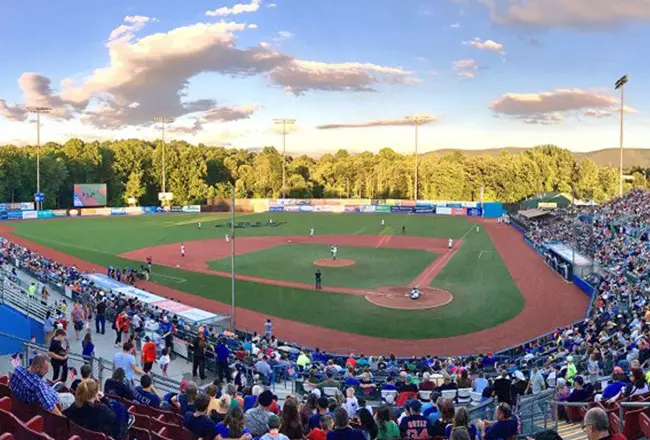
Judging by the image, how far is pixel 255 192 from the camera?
116m

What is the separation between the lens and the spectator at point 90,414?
6.07 m

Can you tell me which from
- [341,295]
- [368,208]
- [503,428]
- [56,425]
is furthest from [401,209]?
[56,425]

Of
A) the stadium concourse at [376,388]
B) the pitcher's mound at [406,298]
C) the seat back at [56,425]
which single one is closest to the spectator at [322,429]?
the stadium concourse at [376,388]

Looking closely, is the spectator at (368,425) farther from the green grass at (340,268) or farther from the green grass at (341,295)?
the green grass at (340,268)

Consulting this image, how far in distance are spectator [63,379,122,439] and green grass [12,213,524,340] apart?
18838 mm

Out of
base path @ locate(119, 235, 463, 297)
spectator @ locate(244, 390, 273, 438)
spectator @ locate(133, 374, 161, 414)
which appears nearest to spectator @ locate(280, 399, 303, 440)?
spectator @ locate(244, 390, 273, 438)

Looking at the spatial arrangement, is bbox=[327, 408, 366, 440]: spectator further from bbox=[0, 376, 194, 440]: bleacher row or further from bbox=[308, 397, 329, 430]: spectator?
bbox=[0, 376, 194, 440]: bleacher row

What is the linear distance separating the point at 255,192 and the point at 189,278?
3167 inches

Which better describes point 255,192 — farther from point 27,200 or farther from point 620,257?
point 620,257

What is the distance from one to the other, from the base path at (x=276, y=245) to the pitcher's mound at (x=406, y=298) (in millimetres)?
714

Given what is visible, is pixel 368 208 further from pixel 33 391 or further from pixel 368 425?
pixel 33 391

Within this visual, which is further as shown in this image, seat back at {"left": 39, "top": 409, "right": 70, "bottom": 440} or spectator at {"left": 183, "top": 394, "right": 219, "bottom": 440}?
seat back at {"left": 39, "top": 409, "right": 70, "bottom": 440}

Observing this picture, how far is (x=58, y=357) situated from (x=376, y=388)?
7.12 meters

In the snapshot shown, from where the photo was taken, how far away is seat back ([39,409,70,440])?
6.12 meters
